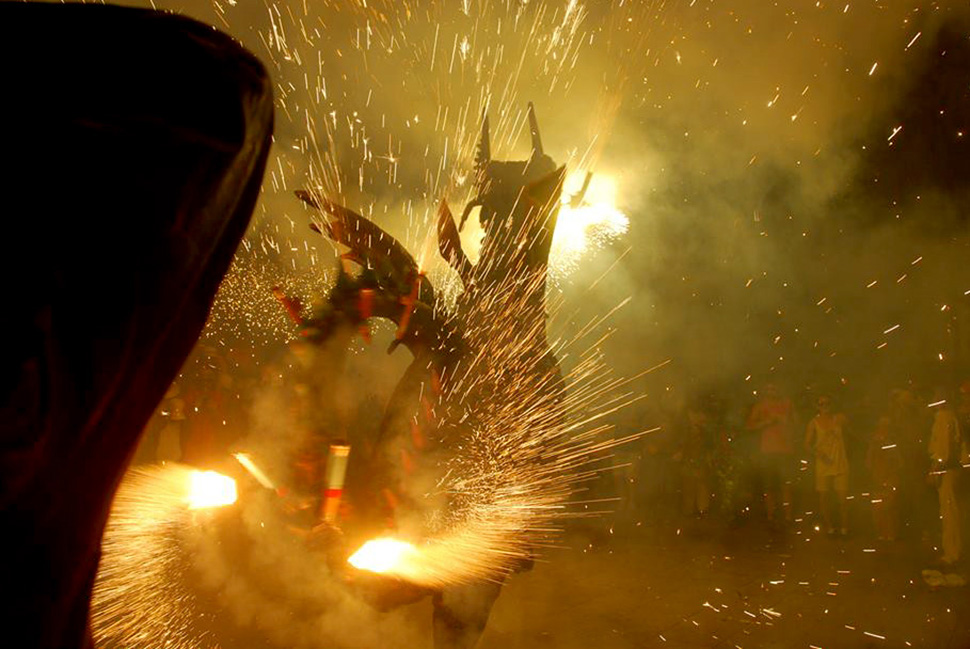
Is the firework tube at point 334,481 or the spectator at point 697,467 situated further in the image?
the spectator at point 697,467

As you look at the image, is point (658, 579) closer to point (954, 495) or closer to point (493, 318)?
point (954, 495)

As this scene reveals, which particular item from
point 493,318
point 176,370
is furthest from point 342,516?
point 176,370

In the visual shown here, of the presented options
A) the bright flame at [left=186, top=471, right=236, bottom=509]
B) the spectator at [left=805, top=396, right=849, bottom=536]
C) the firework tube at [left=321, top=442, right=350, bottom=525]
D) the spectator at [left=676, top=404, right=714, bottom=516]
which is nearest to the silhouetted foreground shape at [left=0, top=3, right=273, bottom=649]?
the firework tube at [left=321, top=442, right=350, bottom=525]

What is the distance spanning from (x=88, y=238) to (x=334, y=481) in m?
2.20

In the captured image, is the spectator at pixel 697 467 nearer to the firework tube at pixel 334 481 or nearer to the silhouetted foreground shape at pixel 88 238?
the firework tube at pixel 334 481

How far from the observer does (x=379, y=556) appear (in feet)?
9.14

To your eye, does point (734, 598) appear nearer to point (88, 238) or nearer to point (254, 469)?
point (254, 469)

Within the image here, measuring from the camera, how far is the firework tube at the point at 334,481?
2.64m

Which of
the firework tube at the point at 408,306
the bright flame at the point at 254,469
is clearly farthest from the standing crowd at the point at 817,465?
the bright flame at the point at 254,469

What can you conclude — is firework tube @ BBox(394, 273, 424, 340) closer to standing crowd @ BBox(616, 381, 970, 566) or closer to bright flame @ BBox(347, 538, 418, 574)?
bright flame @ BBox(347, 538, 418, 574)

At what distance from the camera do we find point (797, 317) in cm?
1317

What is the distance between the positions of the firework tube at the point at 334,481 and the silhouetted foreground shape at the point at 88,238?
1.92 m

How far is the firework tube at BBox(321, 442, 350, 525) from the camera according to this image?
264 centimetres

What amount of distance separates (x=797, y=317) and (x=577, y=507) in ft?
21.6
